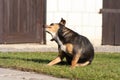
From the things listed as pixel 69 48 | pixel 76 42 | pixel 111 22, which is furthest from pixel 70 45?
pixel 111 22

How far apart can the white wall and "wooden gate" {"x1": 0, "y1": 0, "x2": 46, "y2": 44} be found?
13.5 inches

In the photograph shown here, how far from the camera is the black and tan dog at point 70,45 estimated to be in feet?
36.1

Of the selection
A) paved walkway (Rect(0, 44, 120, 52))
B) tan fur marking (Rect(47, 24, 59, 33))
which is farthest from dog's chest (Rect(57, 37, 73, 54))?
paved walkway (Rect(0, 44, 120, 52))

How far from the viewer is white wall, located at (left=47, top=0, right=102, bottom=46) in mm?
17484

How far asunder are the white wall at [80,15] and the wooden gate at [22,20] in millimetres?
343

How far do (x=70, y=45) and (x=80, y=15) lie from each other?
7131 mm

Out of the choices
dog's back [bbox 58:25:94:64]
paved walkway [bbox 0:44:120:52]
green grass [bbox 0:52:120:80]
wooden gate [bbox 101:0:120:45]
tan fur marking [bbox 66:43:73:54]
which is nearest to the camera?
green grass [bbox 0:52:120:80]

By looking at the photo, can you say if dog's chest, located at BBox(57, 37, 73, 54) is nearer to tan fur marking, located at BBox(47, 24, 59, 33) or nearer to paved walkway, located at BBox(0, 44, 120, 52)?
tan fur marking, located at BBox(47, 24, 59, 33)

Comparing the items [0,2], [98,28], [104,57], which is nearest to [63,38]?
[104,57]

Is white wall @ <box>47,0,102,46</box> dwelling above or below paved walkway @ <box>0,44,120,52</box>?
above

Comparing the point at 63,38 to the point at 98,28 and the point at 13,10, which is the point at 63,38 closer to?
the point at 13,10

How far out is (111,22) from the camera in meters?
18.7

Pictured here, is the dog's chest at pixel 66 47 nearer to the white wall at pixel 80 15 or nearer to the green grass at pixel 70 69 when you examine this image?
the green grass at pixel 70 69

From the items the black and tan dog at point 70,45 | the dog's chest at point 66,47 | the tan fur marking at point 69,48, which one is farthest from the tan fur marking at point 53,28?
the tan fur marking at point 69,48
